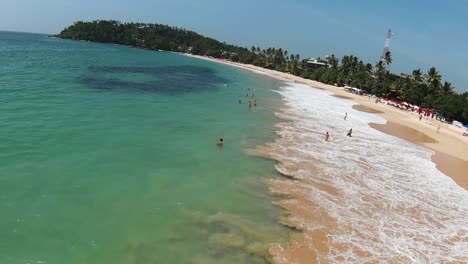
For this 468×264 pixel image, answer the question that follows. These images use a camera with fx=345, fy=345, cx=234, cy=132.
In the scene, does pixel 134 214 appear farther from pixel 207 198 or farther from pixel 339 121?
pixel 339 121

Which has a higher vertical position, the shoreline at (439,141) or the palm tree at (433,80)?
the palm tree at (433,80)

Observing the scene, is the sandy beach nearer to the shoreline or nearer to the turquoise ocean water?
the shoreline

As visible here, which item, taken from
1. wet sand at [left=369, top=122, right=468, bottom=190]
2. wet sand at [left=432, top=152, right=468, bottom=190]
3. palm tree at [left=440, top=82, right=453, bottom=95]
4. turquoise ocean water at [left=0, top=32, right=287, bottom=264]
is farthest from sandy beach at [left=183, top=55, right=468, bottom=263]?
palm tree at [left=440, top=82, right=453, bottom=95]

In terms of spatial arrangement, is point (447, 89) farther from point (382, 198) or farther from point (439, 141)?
point (382, 198)

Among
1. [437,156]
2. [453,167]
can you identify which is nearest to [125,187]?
[453,167]

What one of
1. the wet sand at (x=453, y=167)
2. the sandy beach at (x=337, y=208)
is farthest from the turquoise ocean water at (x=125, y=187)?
the wet sand at (x=453, y=167)

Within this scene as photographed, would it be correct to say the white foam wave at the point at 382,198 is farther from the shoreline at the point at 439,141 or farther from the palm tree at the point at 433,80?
the palm tree at the point at 433,80

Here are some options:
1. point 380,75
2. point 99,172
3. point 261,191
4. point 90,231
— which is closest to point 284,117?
point 261,191
